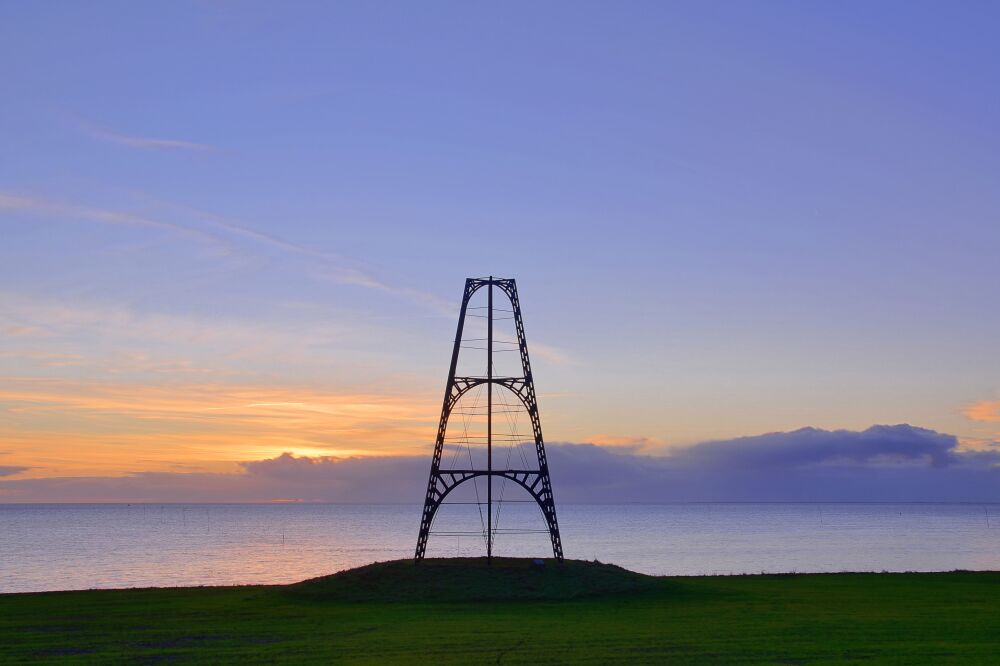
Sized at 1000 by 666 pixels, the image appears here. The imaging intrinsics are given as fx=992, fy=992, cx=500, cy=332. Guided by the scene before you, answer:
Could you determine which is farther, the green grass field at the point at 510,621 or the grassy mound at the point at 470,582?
the grassy mound at the point at 470,582

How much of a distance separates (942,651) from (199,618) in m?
27.2

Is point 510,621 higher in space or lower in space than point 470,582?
lower

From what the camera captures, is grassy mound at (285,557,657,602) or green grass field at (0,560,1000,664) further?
grassy mound at (285,557,657,602)

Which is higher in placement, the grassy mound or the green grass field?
the grassy mound

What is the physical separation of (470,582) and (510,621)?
8.21 metres

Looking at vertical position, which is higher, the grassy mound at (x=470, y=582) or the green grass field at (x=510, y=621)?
the grassy mound at (x=470, y=582)

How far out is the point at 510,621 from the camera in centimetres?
3775

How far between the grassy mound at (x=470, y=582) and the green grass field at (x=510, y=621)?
0.10m

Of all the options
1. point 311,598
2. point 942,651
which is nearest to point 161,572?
point 311,598

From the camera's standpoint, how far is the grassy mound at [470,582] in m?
44.7

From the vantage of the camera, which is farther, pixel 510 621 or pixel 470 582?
pixel 470 582

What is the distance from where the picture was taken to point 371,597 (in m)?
44.7

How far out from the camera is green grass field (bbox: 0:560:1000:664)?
3073 cm

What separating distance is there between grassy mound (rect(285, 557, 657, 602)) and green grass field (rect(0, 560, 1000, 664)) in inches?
3.8
